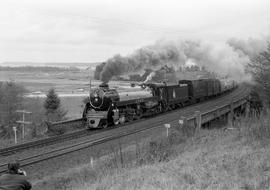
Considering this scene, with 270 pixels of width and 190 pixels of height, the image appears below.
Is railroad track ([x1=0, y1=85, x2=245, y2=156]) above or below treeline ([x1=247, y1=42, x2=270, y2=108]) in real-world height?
below

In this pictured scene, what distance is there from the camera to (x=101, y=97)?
81.2 feet

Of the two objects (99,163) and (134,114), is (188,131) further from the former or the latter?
(134,114)

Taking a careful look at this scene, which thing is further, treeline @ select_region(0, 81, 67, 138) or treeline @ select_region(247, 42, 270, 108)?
treeline @ select_region(0, 81, 67, 138)

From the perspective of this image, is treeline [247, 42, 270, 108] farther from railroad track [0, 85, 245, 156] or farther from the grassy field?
railroad track [0, 85, 245, 156]

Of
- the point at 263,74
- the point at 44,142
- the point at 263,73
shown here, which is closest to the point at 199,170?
the point at 44,142

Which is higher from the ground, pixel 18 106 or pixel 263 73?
pixel 263 73

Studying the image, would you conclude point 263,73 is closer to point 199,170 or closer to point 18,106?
point 199,170

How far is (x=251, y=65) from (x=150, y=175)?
771 inches

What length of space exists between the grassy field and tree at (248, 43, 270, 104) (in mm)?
10765

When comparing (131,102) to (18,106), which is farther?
(18,106)

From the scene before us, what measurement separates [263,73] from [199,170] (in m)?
17.2

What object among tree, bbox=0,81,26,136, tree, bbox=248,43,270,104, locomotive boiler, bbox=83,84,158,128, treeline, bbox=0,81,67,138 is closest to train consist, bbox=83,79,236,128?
locomotive boiler, bbox=83,84,158,128

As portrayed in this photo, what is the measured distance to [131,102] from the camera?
27.0 metres

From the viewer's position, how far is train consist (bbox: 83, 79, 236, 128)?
81.4ft
